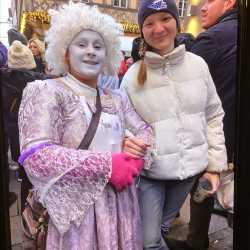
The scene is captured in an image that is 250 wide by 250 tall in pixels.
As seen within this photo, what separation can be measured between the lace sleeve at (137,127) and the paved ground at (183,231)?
19 centimetres

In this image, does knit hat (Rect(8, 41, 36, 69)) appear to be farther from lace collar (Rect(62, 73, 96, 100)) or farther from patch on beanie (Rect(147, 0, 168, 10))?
patch on beanie (Rect(147, 0, 168, 10))

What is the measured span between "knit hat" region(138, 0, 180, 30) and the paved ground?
484mm

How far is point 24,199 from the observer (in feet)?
2.81

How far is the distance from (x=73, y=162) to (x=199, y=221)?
1.34 ft

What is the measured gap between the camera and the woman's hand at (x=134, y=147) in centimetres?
87

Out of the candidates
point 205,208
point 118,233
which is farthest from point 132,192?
point 205,208

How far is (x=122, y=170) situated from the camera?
827 mm

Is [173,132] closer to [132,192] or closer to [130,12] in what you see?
[132,192]

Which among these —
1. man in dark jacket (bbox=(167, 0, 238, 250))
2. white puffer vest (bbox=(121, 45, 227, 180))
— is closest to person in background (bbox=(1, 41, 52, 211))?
white puffer vest (bbox=(121, 45, 227, 180))

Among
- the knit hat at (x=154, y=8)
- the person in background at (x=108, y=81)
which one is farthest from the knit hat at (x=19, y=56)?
Result: the knit hat at (x=154, y=8)

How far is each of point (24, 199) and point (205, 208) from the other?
0.47 meters

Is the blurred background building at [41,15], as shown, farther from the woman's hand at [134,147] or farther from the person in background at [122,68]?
the woman's hand at [134,147]

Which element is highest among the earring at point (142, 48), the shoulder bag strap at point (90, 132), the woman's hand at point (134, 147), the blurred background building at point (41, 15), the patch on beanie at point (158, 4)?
the patch on beanie at point (158, 4)

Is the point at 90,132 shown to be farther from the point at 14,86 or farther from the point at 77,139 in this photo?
the point at 14,86
